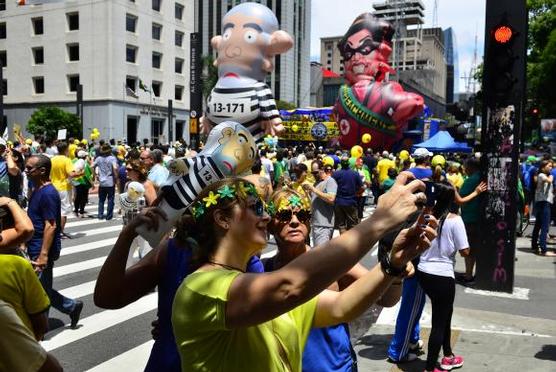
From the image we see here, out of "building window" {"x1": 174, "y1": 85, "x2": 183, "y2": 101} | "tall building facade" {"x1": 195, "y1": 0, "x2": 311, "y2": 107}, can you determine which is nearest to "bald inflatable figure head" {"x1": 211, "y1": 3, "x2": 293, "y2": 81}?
"building window" {"x1": 174, "y1": 85, "x2": 183, "y2": 101}

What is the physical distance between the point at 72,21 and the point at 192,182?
4650cm

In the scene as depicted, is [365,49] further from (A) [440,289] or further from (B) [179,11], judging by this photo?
(B) [179,11]

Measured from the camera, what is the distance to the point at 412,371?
5.04 meters

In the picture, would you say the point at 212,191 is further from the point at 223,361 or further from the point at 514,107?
the point at 514,107

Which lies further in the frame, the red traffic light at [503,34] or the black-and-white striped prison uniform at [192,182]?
the red traffic light at [503,34]

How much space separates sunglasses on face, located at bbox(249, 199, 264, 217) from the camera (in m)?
2.05

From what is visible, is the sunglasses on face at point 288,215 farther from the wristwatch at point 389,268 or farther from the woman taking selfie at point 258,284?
the wristwatch at point 389,268

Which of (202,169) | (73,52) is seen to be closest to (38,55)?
(73,52)

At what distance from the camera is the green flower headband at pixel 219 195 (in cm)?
202

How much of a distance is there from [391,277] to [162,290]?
113 cm

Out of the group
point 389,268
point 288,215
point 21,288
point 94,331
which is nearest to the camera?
point 389,268

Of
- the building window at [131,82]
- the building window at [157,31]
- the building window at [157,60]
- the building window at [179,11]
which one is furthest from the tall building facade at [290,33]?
the building window at [131,82]

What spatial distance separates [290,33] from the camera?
8319cm

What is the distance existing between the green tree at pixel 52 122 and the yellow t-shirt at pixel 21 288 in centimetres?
3862
